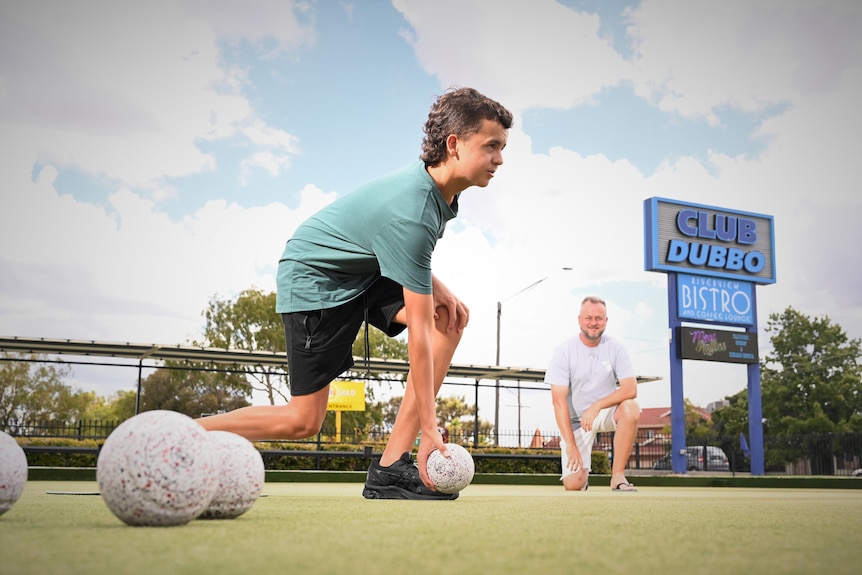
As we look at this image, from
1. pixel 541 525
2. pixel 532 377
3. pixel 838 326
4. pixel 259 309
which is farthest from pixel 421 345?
pixel 838 326

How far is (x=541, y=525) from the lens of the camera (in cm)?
331

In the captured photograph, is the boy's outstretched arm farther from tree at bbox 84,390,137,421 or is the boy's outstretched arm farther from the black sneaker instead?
tree at bbox 84,390,137,421

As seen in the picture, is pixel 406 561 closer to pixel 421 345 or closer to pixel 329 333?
pixel 421 345

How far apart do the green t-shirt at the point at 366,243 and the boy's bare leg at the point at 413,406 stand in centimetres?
64

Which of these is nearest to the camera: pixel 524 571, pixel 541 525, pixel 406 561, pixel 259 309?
pixel 524 571

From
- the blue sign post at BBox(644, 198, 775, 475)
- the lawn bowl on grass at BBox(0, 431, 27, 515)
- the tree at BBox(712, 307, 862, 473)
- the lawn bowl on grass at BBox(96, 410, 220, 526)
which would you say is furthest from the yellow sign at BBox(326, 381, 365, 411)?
the tree at BBox(712, 307, 862, 473)

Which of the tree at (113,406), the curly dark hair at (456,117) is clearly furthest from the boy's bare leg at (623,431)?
the tree at (113,406)

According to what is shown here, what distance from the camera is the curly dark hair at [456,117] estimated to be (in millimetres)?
4922

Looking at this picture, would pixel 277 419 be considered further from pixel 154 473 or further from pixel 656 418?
pixel 656 418

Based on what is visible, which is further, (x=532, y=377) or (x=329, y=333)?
(x=532, y=377)

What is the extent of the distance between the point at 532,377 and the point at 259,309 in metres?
24.2

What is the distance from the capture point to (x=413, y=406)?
5418mm

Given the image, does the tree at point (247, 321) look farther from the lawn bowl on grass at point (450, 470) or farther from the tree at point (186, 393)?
the lawn bowl on grass at point (450, 470)

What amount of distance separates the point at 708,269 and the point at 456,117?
2151cm
